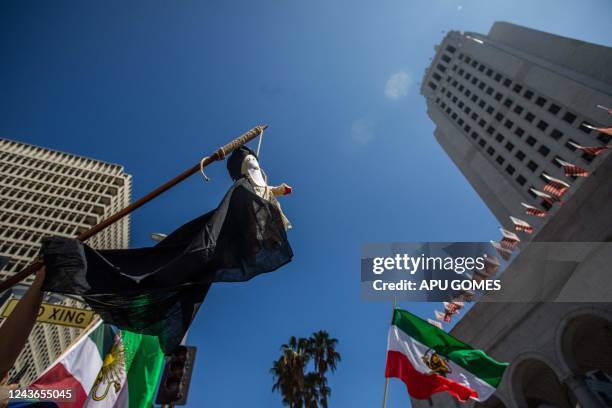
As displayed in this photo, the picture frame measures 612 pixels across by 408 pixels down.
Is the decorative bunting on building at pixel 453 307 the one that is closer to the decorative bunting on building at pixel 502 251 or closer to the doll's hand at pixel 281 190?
the decorative bunting on building at pixel 502 251

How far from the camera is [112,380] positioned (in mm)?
7473

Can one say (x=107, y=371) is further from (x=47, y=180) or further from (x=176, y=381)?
(x=47, y=180)

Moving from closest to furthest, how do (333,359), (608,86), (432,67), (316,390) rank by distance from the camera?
(316,390), (333,359), (608,86), (432,67)

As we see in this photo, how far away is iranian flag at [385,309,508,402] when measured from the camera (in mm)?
8656

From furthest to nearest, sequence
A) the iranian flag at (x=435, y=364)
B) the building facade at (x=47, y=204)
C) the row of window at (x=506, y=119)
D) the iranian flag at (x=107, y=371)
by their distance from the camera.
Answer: the building facade at (x=47, y=204) → the row of window at (x=506, y=119) → the iranian flag at (x=435, y=364) → the iranian flag at (x=107, y=371)

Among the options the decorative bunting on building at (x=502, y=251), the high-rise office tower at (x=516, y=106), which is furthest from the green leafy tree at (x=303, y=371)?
the high-rise office tower at (x=516, y=106)

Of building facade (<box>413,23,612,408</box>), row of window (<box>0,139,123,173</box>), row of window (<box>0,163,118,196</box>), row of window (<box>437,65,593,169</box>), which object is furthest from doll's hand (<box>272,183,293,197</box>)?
row of window (<box>0,139,123,173</box>)

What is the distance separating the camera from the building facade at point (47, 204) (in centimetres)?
5556

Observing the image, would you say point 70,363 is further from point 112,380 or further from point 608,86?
point 608,86

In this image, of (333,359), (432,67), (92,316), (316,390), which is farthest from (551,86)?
(92,316)

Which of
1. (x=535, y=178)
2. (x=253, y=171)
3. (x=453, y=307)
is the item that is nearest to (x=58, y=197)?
(x=453, y=307)

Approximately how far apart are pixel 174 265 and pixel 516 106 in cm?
6128

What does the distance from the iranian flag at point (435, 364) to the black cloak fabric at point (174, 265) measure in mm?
6541

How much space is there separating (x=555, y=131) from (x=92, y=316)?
5548 centimetres
